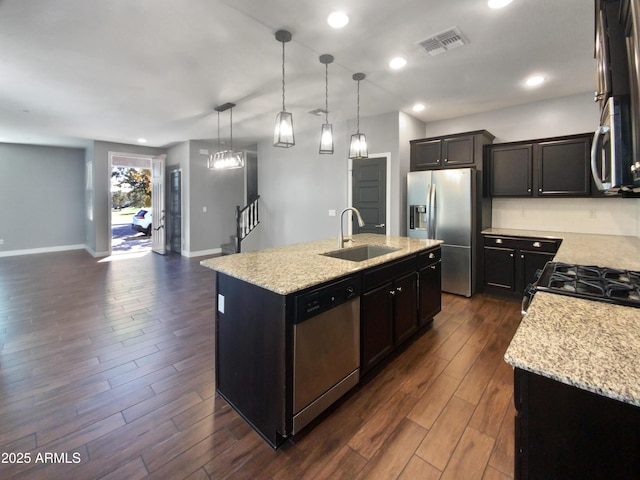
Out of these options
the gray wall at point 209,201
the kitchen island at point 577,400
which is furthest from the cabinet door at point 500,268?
the gray wall at point 209,201

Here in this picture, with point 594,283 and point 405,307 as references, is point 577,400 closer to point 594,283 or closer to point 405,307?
point 594,283

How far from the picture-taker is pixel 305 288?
1.67m

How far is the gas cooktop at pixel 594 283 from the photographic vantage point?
4.45 ft

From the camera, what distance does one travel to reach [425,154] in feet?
15.5

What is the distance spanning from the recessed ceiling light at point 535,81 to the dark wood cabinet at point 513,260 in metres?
1.86

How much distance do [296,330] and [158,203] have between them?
7335 millimetres

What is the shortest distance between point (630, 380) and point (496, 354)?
7.32 feet

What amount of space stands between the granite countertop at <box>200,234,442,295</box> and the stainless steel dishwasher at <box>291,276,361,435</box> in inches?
3.0

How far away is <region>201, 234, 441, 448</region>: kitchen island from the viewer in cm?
167

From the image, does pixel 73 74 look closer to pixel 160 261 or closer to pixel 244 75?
pixel 244 75

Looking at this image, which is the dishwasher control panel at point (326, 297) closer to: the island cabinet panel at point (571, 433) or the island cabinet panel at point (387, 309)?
the island cabinet panel at point (387, 309)

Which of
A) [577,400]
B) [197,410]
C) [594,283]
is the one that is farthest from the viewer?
[197,410]

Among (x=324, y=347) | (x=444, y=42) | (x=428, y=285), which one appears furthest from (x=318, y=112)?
(x=324, y=347)

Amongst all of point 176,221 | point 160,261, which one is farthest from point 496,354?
point 176,221
